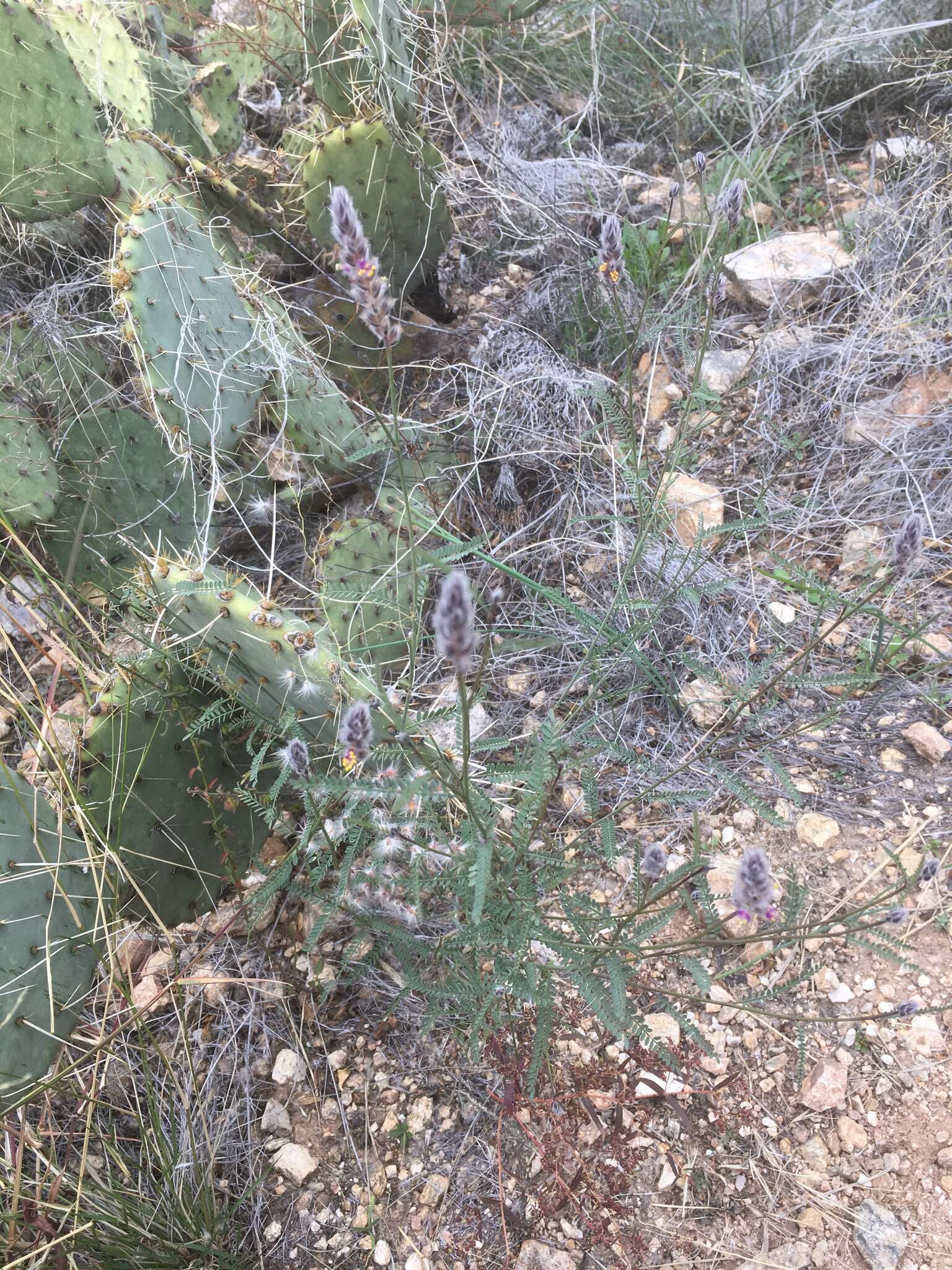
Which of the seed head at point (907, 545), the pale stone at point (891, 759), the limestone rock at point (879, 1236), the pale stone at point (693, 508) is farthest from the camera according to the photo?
the pale stone at point (693, 508)

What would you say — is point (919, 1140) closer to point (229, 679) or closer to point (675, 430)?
point (229, 679)

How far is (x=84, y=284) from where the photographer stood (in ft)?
9.47

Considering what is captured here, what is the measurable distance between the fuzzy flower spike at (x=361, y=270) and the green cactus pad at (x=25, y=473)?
1.58 metres

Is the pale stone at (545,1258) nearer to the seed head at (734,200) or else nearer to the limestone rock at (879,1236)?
the limestone rock at (879,1236)

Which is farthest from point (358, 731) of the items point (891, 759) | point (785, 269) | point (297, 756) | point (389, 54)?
point (785, 269)

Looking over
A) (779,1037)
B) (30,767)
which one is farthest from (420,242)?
(779,1037)

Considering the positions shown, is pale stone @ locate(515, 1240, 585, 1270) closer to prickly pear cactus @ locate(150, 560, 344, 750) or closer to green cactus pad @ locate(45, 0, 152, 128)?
prickly pear cactus @ locate(150, 560, 344, 750)

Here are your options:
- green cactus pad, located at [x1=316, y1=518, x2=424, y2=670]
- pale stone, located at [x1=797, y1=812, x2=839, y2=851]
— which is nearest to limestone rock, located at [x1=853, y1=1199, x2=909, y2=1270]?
pale stone, located at [x1=797, y1=812, x2=839, y2=851]

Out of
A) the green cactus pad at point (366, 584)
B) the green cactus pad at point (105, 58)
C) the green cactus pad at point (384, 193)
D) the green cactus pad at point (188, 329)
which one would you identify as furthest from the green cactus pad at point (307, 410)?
the green cactus pad at point (105, 58)

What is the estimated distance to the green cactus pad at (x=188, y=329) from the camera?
206 centimetres

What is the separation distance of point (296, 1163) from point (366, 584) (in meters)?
1.30

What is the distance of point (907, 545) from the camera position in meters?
1.29

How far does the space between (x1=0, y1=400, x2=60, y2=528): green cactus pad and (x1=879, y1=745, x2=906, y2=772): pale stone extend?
2239 mm

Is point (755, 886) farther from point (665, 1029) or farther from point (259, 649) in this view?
point (259, 649)
